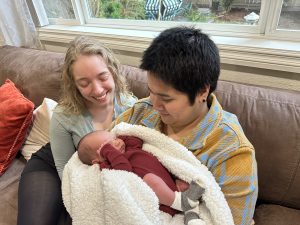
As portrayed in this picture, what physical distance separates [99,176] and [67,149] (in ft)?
1.24

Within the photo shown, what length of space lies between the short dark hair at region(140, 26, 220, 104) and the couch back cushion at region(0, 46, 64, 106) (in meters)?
1.05

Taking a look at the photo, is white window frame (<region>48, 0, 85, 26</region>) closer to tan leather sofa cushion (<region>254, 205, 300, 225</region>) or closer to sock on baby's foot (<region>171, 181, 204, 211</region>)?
sock on baby's foot (<region>171, 181, 204, 211</region>)

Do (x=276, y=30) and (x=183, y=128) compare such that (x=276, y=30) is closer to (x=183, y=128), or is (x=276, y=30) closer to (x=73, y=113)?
(x=183, y=128)

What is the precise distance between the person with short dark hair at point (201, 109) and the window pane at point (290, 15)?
2.44ft

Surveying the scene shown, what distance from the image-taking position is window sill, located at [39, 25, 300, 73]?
4.22 ft

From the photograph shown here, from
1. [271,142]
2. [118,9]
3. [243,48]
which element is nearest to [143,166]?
[271,142]

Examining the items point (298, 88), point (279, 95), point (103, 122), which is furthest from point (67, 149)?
point (298, 88)

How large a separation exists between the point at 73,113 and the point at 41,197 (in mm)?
420

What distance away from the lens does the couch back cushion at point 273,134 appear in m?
1.08

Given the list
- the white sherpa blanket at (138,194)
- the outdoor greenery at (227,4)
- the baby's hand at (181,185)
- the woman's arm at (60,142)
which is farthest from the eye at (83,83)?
the outdoor greenery at (227,4)

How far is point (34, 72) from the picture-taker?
178cm

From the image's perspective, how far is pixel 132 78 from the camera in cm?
148

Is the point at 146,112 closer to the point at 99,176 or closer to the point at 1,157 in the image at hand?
the point at 99,176

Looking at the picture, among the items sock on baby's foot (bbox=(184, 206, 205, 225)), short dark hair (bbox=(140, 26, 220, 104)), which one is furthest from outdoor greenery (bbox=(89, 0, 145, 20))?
sock on baby's foot (bbox=(184, 206, 205, 225))
